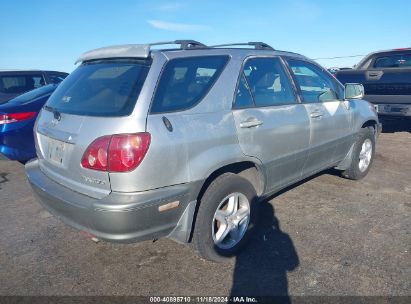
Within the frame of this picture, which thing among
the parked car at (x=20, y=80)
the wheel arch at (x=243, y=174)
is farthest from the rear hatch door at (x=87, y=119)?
the parked car at (x=20, y=80)

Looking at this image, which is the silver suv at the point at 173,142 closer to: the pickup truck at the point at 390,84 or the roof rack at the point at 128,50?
the roof rack at the point at 128,50

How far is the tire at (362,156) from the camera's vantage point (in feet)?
15.0

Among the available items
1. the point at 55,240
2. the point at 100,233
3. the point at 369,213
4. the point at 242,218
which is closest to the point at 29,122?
the point at 55,240

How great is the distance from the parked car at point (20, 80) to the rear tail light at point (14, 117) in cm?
230

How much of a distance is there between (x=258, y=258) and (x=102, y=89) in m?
1.95

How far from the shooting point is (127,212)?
2.19 meters

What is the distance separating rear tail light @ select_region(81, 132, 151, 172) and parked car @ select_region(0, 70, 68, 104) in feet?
18.5

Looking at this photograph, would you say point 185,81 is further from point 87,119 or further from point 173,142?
point 87,119

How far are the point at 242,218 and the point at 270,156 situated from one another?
636 mm

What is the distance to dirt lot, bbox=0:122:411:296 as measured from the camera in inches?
101

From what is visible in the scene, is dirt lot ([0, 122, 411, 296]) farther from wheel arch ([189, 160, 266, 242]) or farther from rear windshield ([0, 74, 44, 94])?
rear windshield ([0, 74, 44, 94])

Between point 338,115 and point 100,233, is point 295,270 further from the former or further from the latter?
point 338,115

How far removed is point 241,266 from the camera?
2.82m

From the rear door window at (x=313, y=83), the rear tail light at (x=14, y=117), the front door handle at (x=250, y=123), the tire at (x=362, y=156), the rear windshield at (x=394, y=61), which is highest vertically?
the rear windshield at (x=394, y=61)
